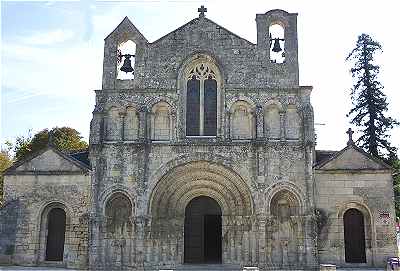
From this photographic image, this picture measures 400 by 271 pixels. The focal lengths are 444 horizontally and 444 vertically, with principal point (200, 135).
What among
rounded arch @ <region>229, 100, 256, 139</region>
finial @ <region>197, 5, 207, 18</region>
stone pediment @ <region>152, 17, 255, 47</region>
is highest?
finial @ <region>197, 5, 207, 18</region>

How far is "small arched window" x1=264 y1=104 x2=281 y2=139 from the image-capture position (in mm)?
20203

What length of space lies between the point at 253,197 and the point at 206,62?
6.76 m

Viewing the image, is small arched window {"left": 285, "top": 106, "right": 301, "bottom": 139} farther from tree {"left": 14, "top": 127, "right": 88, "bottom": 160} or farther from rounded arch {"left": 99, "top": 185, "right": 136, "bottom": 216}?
tree {"left": 14, "top": 127, "right": 88, "bottom": 160}

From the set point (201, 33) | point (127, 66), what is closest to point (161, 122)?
point (127, 66)

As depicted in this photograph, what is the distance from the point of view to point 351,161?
1991 cm

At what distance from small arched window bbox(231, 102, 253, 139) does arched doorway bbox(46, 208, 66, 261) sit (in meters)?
8.72

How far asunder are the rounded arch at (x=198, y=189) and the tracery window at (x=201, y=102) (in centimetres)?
177

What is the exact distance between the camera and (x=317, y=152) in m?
22.2

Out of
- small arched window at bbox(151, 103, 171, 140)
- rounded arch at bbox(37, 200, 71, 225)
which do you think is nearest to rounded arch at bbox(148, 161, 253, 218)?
small arched window at bbox(151, 103, 171, 140)

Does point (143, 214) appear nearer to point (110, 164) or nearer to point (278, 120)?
point (110, 164)

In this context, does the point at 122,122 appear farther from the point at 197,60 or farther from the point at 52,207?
the point at 52,207

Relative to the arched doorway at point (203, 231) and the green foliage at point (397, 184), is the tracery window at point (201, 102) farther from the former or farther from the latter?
the green foliage at point (397, 184)

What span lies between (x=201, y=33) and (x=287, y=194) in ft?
28.2

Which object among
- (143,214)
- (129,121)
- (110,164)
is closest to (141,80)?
(129,121)
